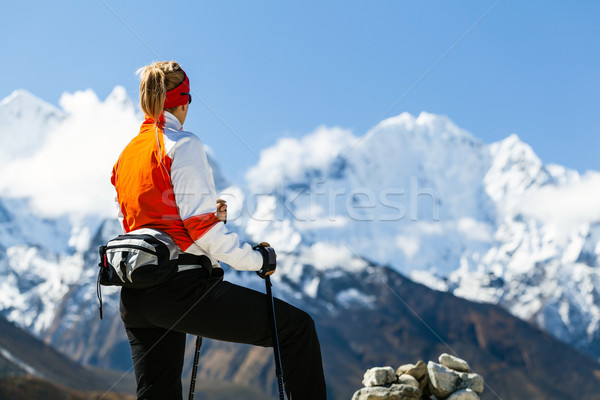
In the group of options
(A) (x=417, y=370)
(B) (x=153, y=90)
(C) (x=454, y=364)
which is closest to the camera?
(B) (x=153, y=90)

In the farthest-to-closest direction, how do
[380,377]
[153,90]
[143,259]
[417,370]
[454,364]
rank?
[454,364] < [417,370] < [380,377] < [153,90] < [143,259]

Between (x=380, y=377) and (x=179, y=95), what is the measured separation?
5133 mm

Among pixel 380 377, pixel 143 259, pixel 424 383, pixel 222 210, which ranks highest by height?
pixel 424 383

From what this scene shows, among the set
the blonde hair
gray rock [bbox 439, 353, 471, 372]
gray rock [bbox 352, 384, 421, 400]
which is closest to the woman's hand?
the blonde hair

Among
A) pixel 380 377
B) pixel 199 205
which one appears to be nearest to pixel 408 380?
pixel 380 377

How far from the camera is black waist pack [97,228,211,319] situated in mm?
3074

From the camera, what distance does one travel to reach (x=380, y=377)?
7.51 meters

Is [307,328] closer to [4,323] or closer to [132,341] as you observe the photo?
[132,341]

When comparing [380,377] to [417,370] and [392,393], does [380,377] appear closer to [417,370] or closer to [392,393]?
[392,393]

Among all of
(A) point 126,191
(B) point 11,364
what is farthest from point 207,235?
(B) point 11,364

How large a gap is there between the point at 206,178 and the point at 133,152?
508 mm

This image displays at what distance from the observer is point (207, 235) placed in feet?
10.4

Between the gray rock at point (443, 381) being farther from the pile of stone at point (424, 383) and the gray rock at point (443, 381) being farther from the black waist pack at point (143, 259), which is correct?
the black waist pack at point (143, 259)

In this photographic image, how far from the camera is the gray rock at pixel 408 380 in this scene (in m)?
7.57
